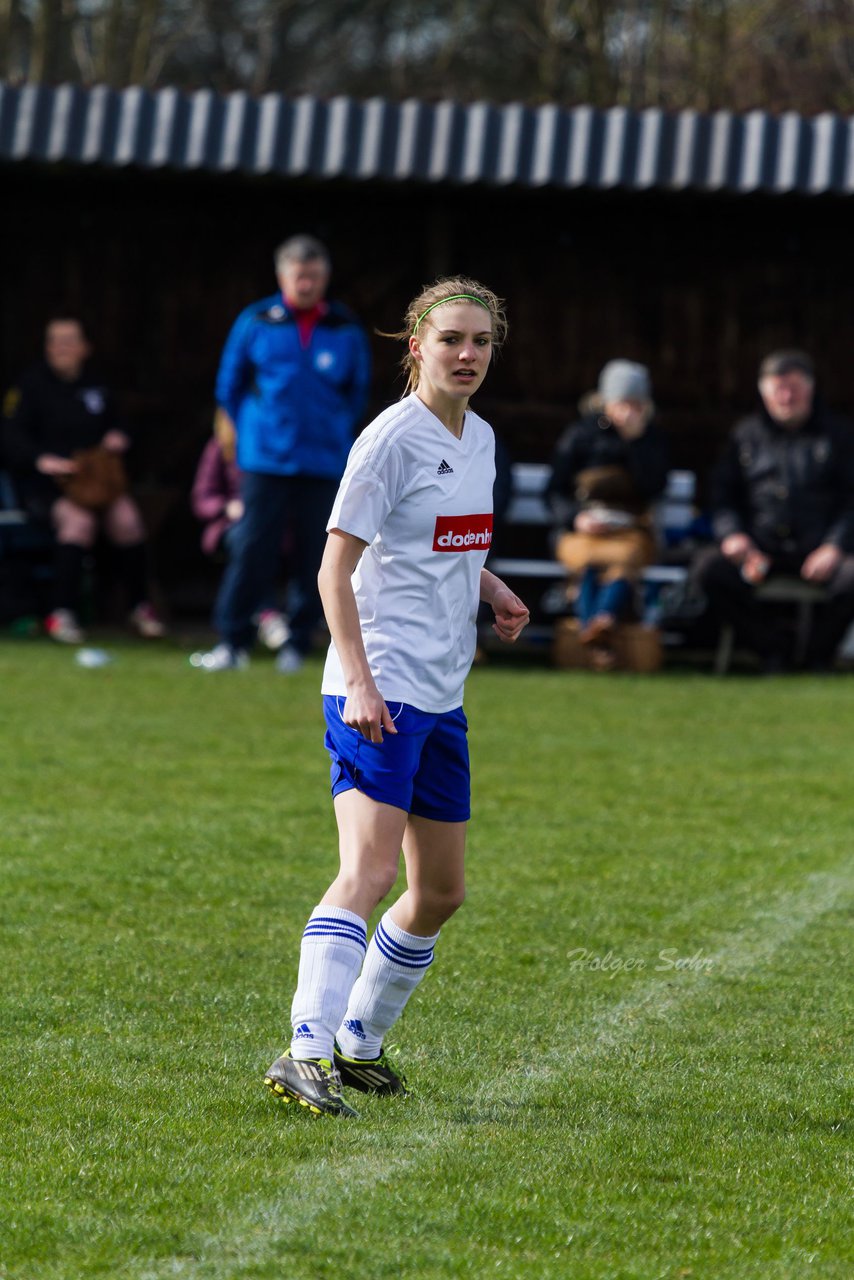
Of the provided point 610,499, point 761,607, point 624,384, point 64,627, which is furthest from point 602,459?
point 64,627

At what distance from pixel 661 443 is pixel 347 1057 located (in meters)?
8.11

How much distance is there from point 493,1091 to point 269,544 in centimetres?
704

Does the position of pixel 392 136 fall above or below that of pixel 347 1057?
above

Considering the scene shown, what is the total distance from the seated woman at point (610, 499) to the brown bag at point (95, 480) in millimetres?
2842

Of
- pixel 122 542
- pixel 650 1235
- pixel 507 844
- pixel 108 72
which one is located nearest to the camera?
pixel 650 1235

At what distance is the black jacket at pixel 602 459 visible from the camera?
38.6 feet

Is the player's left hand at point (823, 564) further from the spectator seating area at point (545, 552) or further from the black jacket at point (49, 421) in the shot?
the black jacket at point (49, 421)

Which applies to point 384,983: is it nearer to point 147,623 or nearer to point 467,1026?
point 467,1026

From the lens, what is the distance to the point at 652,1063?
4391 millimetres

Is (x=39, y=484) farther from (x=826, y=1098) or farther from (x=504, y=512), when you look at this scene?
(x=826, y=1098)

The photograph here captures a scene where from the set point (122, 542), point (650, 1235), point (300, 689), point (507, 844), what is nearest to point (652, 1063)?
point (650, 1235)

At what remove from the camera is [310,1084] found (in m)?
3.90

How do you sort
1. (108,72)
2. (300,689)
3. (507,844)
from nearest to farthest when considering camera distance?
(507,844), (300,689), (108,72)

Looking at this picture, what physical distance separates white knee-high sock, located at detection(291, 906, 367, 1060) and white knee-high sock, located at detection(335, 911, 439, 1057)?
213 mm
